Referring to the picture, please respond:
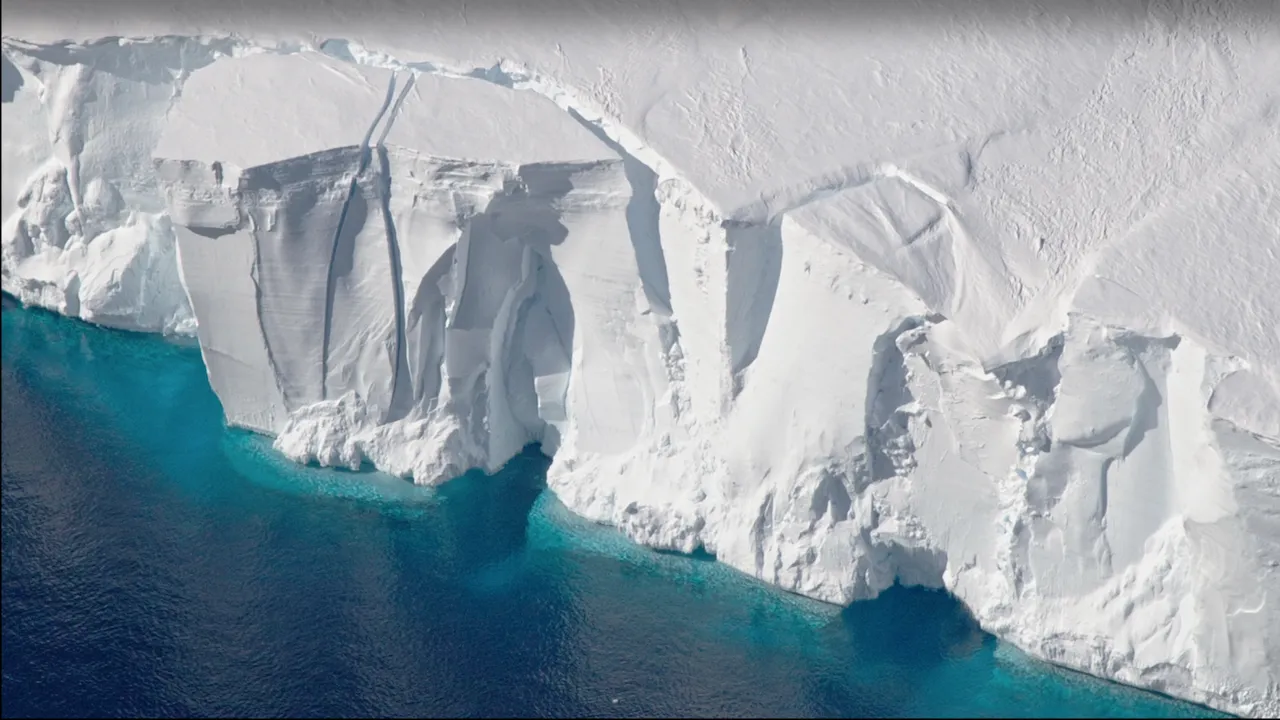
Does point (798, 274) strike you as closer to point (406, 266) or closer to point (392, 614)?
point (406, 266)

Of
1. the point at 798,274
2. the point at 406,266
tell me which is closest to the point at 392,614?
the point at 406,266

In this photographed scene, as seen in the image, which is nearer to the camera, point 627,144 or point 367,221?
point 627,144

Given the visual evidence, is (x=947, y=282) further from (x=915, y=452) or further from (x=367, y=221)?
(x=367, y=221)

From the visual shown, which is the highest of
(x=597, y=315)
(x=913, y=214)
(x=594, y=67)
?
(x=594, y=67)

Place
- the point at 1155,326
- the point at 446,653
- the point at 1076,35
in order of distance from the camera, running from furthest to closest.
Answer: the point at 1076,35 < the point at 446,653 < the point at 1155,326

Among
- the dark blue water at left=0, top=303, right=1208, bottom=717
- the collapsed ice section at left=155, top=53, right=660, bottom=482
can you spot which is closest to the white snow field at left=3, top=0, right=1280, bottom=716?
the collapsed ice section at left=155, top=53, right=660, bottom=482

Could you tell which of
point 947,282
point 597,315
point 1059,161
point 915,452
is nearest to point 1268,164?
point 1059,161
